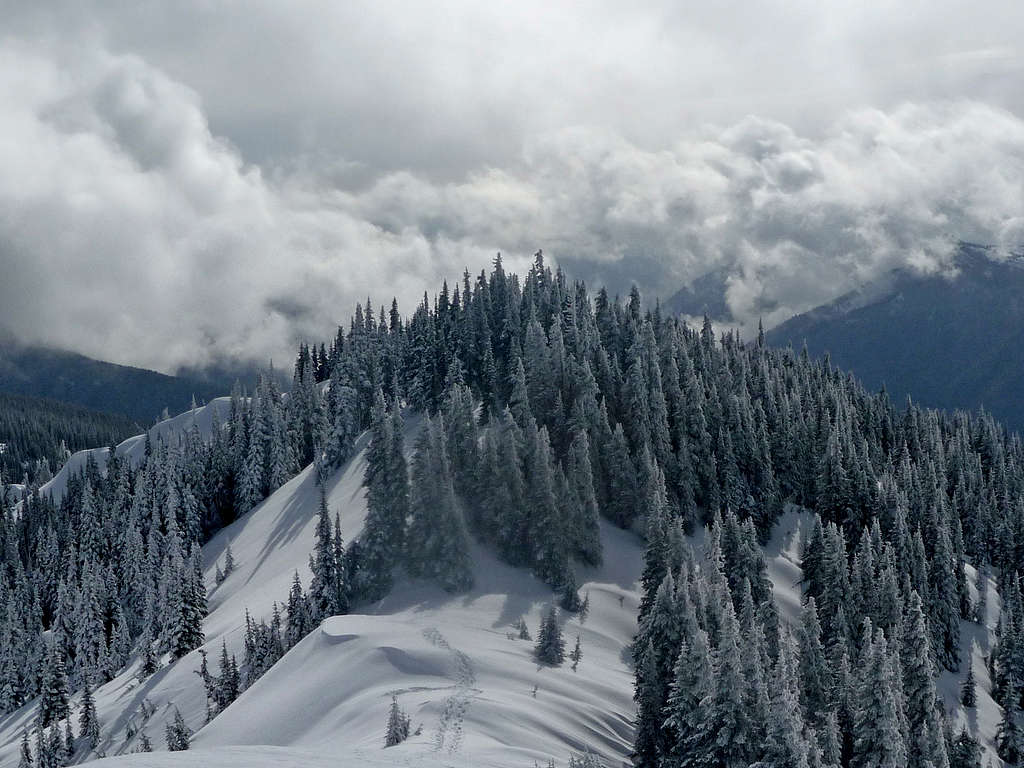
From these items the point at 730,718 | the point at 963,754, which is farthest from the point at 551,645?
the point at 963,754

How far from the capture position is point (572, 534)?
87688 mm

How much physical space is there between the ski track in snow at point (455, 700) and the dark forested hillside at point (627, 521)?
10.1 m

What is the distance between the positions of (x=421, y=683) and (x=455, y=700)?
17.0 feet

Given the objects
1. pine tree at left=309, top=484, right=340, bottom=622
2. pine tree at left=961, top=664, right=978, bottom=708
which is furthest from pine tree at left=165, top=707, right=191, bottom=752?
pine tree at left=961, top=664, right=978, bottom=708

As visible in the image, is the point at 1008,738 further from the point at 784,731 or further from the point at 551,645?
the point at 784,731

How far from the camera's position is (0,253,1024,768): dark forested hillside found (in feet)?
162

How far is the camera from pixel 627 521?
97812 mm

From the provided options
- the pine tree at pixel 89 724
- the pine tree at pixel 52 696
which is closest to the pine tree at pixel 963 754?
the pine tree at pixel 89 724

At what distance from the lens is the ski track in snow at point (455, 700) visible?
43778 millimetres

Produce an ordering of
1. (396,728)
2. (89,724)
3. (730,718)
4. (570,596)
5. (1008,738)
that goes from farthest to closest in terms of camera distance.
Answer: (570,596), (1008,738), (89,724), (396,728), (730,718)

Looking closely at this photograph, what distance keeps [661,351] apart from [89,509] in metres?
89.5

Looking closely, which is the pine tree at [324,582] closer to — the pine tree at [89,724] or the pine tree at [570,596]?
the pine tree at [570,596]

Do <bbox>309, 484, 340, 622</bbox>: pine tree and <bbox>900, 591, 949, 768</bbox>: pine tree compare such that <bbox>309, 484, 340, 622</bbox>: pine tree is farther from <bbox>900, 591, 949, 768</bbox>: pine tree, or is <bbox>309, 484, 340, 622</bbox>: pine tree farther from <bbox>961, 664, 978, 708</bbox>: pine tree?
<bbox>961, 664, 978, 708</bbox>: pine tree

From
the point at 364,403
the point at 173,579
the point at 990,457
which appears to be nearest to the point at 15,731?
the point at 173,579
